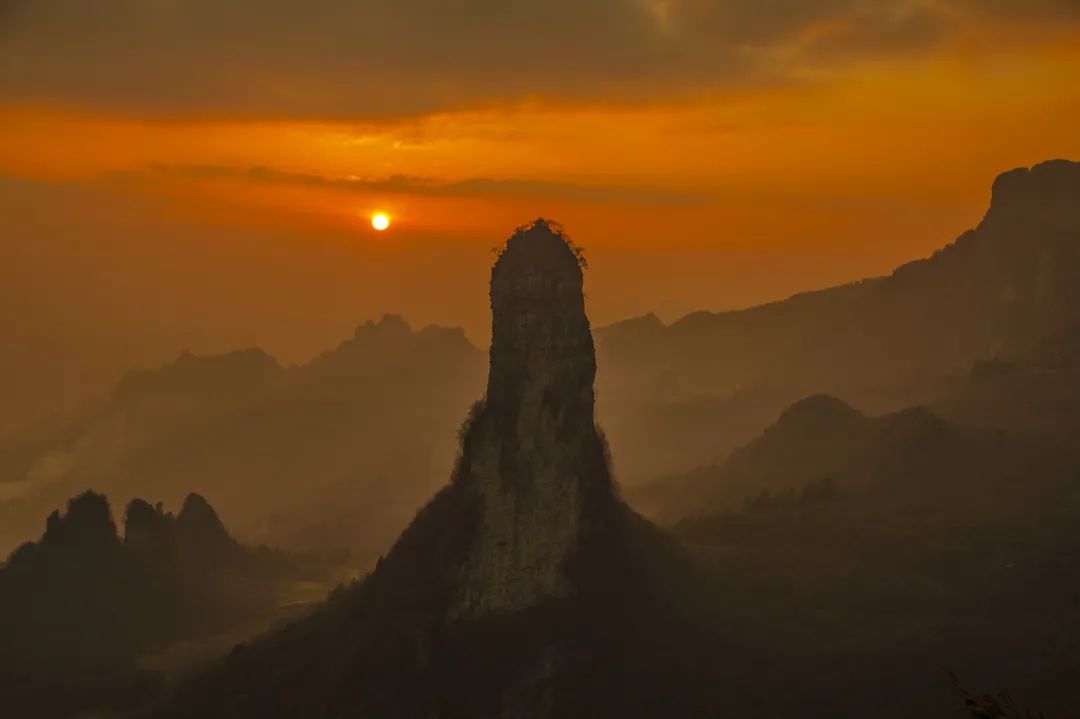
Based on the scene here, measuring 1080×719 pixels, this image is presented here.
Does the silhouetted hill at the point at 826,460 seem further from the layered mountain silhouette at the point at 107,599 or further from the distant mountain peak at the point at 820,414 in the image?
the layered mountain silhouette at the point at 107,599

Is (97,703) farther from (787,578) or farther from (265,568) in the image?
(787,578)

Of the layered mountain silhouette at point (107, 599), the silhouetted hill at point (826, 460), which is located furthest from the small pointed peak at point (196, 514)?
the silhouetted hill at point (826, 460)

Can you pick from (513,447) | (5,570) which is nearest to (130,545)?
(5,570)

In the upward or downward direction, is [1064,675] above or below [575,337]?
below

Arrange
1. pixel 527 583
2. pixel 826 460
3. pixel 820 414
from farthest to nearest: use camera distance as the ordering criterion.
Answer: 1. pixel 820 414
2. pixel 826 460
3. pixel 527 583

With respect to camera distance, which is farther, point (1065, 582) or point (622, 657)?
point (1065, 582)

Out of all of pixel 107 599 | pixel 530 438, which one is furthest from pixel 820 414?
pixel 107 599

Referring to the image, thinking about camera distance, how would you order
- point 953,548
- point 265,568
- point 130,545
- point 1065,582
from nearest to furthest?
1. point 1065,582
2. point 953,548
3. point 130,545
4. point 265,568

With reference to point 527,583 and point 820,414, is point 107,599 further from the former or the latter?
point 820,414
